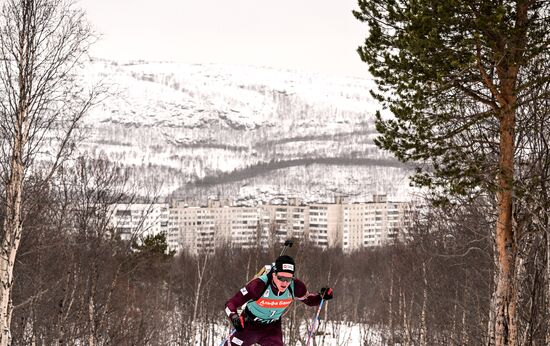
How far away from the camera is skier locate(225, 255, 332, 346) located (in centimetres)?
729

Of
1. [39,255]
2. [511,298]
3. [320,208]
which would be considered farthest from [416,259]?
[320,208]

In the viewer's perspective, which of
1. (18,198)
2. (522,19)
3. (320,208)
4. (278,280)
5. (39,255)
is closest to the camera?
(278,280)

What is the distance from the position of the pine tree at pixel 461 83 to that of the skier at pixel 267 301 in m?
3.56

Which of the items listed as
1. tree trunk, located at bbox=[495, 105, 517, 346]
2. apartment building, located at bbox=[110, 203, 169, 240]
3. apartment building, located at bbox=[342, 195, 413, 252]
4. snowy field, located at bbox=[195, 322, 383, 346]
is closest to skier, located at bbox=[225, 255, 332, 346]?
tree trunk, located at bbox=[495, 105, 517, 346]

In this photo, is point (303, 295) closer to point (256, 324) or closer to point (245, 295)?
point (256, 324)

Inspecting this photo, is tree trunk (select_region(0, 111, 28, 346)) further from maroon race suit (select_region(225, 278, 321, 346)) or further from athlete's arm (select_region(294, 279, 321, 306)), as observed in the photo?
athlete's arm (select_region(294, 279, 321, 306))

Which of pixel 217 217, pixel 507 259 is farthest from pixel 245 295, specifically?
pixel 217 217

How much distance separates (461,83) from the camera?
400 inches

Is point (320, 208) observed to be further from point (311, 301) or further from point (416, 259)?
point (311, 301)

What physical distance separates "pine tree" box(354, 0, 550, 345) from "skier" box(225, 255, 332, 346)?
3.56 m

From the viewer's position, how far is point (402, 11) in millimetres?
9828

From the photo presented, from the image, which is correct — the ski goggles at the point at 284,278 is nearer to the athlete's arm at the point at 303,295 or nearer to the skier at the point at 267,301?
the skier at the point at 267,301

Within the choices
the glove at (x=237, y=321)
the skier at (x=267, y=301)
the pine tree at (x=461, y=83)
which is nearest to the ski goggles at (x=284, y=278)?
the skier at (x=267, y=301)

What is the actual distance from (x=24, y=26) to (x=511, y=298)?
9945mm
